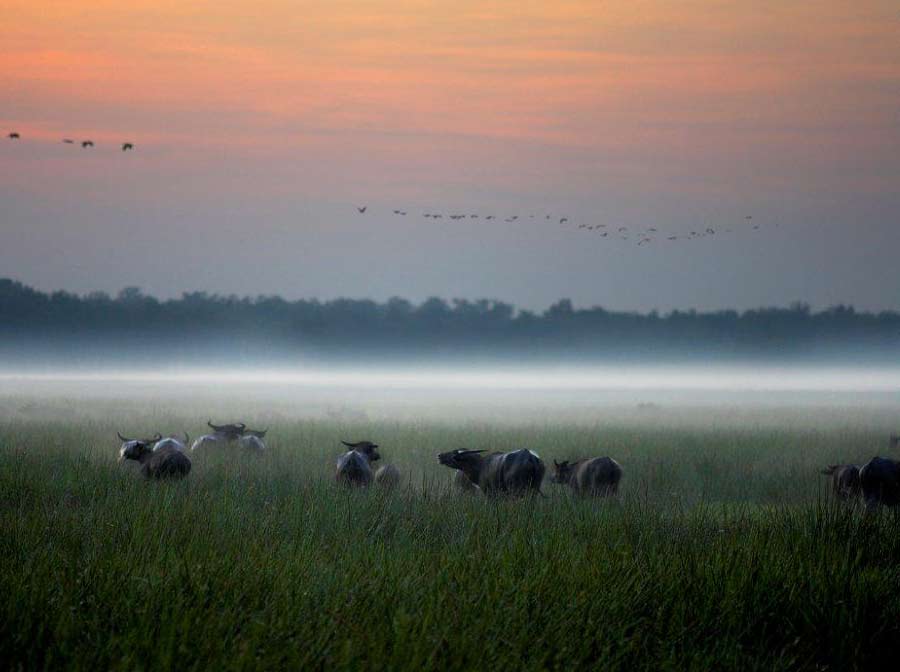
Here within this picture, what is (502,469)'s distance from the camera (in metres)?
15.4

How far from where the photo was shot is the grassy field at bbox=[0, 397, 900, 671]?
5.97 metres

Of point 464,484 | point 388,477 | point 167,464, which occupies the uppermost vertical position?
point 167,464

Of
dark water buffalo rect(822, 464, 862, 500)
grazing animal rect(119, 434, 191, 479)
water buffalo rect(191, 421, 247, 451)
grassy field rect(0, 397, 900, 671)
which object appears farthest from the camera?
water buffalo rect(191, 421, 247, 451)

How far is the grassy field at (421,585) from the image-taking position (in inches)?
235

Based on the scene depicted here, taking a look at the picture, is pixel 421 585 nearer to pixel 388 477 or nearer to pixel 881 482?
pixel 388 477

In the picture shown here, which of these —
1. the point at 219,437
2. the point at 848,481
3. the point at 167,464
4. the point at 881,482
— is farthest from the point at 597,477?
the point at 219,437

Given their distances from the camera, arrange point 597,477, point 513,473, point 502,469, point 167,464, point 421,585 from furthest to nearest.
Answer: point 597,477
point 167,464
point 502,469
point 513,473
point 421,585

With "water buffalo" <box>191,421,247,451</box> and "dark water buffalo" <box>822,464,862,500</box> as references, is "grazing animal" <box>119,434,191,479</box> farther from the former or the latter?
"dark water buffalo" <box>822,464,862,500</box>

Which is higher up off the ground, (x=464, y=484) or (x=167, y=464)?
(x=167, y=464)

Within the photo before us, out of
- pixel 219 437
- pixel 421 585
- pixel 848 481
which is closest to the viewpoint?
pixel 421 585

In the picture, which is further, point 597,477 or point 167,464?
point 597,477

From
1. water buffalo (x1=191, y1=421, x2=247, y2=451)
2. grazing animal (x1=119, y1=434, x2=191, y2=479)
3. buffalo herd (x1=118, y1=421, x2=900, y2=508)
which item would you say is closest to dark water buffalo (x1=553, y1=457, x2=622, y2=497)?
buffalo herd (x1=118, y1=421, x2=900, y2=508)

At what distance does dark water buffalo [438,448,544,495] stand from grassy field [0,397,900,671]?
141cm

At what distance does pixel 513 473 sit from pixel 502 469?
0.96 feet
